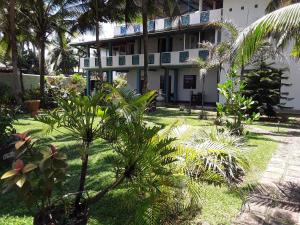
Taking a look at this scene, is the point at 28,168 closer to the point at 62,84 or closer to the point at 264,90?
the point at 264,90

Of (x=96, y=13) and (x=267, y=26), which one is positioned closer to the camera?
(x=267, y=26)

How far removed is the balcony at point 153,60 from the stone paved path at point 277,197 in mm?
12365

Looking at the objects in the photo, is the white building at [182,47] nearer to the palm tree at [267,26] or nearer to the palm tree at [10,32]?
the palm tree at [10,32]

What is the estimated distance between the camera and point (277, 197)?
496cm

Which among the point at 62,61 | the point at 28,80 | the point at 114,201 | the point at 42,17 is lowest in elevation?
the point at 114,201

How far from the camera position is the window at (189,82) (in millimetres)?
24672

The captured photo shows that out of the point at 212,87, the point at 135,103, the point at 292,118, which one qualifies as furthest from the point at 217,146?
the point at 212,87

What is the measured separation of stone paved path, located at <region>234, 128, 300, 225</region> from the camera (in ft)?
13.7

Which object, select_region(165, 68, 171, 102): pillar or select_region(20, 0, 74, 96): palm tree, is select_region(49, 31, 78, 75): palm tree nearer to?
select_region(165, 68, 171, 102): pillar

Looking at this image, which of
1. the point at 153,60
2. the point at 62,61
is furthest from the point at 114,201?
the point at 62,61

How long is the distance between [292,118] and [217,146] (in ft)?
43.4

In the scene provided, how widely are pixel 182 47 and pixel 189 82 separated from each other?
2.84 meters

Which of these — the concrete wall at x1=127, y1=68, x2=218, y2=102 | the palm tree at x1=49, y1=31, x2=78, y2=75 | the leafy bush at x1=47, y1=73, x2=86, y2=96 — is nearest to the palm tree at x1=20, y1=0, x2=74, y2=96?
the leafy bush at x1=47, y1=73, x2=86, y2=96

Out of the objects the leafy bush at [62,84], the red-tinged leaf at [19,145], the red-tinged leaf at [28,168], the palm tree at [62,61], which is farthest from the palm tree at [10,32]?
the palm tree at [62,61]
